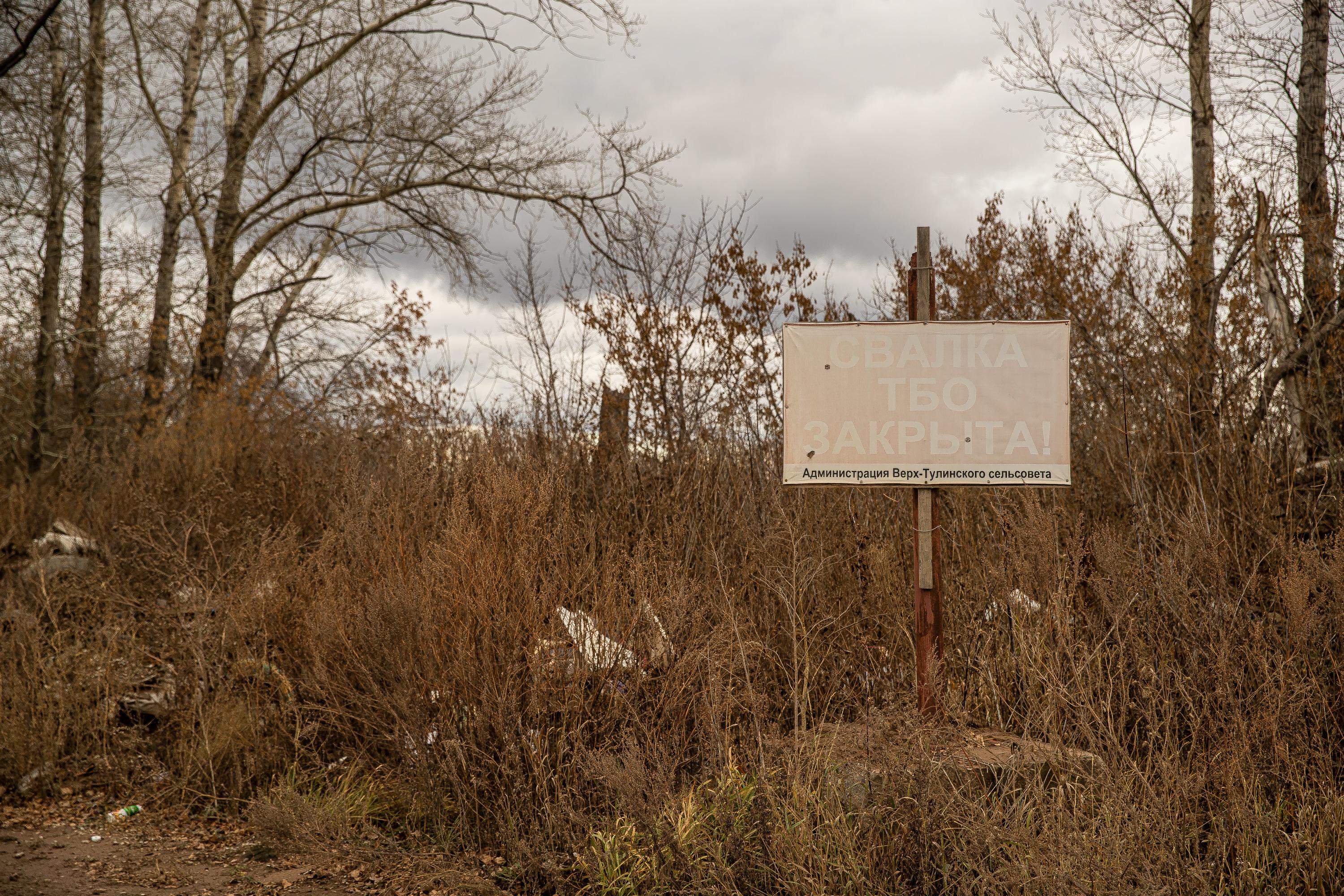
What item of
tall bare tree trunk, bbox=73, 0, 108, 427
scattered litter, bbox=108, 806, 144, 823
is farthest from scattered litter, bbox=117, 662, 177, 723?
tall bare tree trunk, bbox=73, 0, 108, 427

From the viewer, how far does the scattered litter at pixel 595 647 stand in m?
4.70

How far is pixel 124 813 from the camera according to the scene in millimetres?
5301

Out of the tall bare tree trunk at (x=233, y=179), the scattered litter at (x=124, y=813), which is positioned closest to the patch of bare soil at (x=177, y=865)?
the scattered litter at (x=124, y=813)

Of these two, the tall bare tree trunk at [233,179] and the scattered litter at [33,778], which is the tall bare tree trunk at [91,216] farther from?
the scattered litter at [33,778]

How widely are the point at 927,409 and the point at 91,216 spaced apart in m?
13.8

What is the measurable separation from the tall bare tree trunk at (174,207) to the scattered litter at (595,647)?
39.7 ft

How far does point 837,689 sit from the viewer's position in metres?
5.31

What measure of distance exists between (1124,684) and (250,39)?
1636cm

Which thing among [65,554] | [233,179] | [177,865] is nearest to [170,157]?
[233,179]

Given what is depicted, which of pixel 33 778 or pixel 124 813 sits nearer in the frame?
pixel 124 813

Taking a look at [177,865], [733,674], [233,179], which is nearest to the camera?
[177,865]

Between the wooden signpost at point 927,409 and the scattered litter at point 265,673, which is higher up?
the wooden signpost at point 927,409

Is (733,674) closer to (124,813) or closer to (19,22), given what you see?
(124,813)

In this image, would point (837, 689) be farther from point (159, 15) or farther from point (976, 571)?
point (159, 15)
